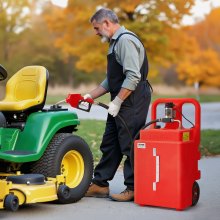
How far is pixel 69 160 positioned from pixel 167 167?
3.92 feet

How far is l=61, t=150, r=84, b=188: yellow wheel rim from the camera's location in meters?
6.74

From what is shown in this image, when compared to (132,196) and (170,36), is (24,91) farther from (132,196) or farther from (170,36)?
(170,36)

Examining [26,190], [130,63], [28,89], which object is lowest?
[26,190]

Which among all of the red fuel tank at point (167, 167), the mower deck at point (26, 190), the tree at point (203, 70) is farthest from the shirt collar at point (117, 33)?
the tree at point (203, 70)

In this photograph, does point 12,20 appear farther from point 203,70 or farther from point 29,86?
point 29,86

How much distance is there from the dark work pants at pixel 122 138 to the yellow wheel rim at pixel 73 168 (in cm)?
33

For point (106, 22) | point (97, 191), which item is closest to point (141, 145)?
point (97, 191)

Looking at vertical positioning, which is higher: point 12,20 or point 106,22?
point 12,20

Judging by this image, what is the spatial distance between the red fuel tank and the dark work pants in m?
0.35

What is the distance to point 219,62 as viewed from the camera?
48.4 meters

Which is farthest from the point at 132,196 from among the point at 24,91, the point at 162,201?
the point at 24,91

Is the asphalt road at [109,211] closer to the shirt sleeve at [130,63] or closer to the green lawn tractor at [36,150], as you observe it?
the green lawn tractor at [36,150]

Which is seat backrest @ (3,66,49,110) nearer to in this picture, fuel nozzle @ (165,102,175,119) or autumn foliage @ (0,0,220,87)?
fuel nozzle @ (165,102,175,119)

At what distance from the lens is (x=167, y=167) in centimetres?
618
